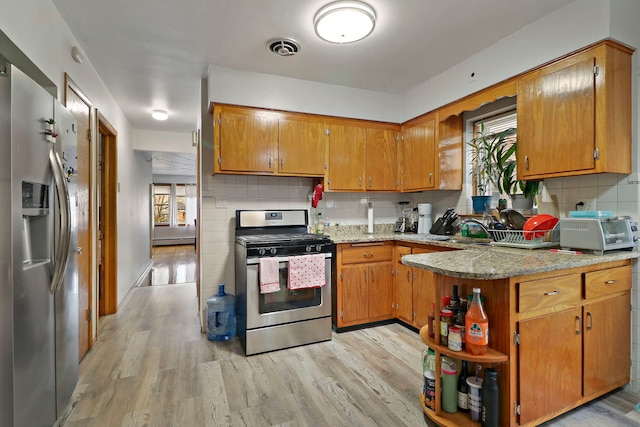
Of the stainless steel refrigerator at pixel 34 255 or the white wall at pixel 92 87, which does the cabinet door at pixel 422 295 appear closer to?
the stainless steel refrigerator at pixel 34 255

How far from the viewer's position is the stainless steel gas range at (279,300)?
2.60 m

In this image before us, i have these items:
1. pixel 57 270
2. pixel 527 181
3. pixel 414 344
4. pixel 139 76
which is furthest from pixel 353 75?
pixel 57 270

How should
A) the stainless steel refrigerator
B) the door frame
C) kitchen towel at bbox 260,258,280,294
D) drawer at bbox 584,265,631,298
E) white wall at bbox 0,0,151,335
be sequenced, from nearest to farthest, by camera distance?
the stainless steel refrigerator → white wall at bbox 0,0,151,335 → drawer at bbox 584,265,631,298 → kitchen towel at bbox 260,258,280,294 → the door frame

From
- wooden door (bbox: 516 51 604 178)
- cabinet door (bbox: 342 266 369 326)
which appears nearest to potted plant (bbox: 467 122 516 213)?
wooden door (bbox: 516 51 604 178)

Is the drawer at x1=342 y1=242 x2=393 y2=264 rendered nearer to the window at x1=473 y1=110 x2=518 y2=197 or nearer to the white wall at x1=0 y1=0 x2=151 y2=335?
the window at x1=473 y1=110 x2=518 y2=197

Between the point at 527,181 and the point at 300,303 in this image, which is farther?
the point at 300,303

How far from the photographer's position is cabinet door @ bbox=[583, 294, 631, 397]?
1.80 meters

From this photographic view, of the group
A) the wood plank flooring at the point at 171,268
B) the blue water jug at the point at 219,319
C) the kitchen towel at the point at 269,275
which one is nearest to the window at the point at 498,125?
the kitchen towel at the point at 269,275

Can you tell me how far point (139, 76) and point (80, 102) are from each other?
2.34ft

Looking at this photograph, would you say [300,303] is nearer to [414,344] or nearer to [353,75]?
[414,344]

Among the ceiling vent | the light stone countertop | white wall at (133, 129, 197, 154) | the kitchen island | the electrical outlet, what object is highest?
the ceiling vent

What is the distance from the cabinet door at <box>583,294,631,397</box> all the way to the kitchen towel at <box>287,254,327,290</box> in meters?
1.79

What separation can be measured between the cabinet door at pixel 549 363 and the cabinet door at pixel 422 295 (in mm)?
1085

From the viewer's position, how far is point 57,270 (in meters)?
1.59
